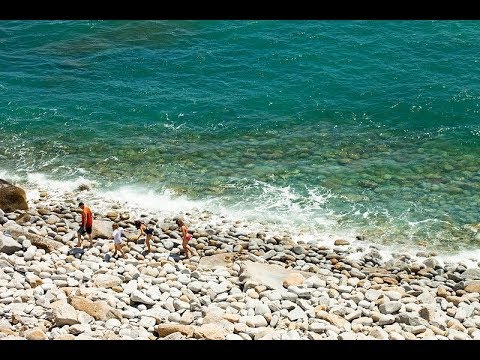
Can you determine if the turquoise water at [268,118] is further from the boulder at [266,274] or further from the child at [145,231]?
the boulder at [266,274]

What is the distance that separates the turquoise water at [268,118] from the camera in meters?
25.7

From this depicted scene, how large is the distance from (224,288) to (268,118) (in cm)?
1778

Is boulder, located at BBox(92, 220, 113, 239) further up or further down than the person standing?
further down

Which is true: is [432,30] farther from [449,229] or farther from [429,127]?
[449,229]

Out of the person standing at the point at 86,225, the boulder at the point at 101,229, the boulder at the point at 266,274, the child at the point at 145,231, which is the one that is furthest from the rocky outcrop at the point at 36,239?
the boulder at the point at 266,274

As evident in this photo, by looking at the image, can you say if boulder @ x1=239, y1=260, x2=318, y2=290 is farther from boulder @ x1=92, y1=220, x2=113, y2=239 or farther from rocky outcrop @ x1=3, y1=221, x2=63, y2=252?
rocky outcrop @ x1=3, y1=221, x2=63, y2=252

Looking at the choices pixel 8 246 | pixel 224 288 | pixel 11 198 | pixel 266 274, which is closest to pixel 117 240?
pixel 8 246

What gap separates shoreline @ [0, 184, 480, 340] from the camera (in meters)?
15.1

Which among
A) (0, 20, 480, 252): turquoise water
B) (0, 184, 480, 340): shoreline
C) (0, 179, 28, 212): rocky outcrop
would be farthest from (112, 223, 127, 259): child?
(0, 20, 480, 252): turquoise water

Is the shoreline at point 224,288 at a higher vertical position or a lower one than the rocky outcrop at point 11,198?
lower

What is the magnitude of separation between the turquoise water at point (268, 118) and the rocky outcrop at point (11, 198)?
4065 millimetres

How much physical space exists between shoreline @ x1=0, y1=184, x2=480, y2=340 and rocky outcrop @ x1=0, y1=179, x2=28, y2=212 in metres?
0.37

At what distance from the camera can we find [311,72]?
129ft
